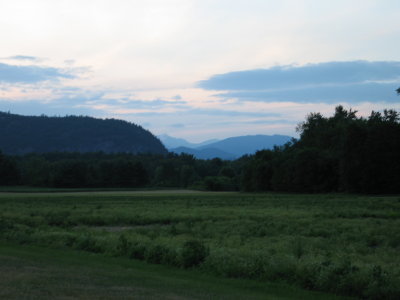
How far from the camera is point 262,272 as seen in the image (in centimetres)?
1465

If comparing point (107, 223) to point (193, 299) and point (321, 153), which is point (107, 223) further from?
point (321, 153)

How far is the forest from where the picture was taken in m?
77.4

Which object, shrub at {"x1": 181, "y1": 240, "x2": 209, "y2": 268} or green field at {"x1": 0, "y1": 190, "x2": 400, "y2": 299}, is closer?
green field at {"x1": 0, "y1": 190, "x2": 400, "y2": 299}

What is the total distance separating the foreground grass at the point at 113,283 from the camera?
441 inches

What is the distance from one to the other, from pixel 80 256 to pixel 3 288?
7399 millimetres

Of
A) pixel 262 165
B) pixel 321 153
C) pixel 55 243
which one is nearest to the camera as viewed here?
pixel 55 243

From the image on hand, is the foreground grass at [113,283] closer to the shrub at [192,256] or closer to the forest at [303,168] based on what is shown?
the shrub at [192,256]

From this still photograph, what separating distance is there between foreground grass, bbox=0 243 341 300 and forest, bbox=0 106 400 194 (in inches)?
2632

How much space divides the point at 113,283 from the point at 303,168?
8017cm

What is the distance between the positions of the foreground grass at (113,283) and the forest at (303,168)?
66.8 m

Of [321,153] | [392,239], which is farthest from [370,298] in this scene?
[321,153]

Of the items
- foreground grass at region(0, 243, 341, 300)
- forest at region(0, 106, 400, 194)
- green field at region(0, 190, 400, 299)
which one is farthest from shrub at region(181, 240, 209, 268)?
forest at region(0, 106, 400, 194)

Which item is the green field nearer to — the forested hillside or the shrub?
the shrub

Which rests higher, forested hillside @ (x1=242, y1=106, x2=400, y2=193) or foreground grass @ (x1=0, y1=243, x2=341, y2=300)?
forested hillside @ (x1=242, y1=106, x2=400, y2=193)
